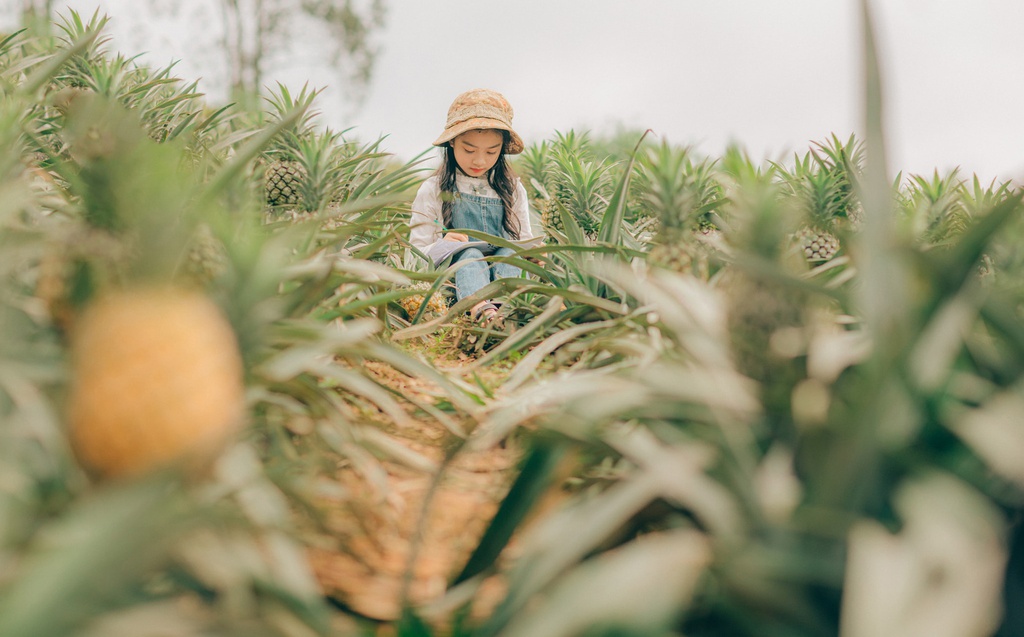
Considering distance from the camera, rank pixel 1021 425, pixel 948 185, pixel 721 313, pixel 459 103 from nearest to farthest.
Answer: pixel 1021 425 < pixel 721 313 < pixel 948 185 < pixel 459 103

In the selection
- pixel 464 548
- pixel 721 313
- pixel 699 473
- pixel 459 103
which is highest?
pixel 459 103

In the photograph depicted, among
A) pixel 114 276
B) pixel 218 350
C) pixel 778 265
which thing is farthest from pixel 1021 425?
pixel 114 276

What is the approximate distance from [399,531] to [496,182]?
8.43ft

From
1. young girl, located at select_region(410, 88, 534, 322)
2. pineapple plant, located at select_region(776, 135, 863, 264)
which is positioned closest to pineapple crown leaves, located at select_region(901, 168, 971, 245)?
pineapple plant, located at select_region(776, 135, 863, 264)

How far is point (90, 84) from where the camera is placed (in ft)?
8.40

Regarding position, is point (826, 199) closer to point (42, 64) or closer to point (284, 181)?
point (284, 181)

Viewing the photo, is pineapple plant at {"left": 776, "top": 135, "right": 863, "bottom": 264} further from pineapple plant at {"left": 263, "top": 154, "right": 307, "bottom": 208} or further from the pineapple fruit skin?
the pineapple fruit skin

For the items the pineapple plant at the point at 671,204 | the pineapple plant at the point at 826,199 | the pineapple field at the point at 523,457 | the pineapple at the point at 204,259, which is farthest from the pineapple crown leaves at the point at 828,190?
the pineapple at the point at 204,259

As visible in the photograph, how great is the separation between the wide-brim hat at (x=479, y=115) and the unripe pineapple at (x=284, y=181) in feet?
2.88

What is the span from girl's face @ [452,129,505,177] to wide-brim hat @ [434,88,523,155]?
0.07 meters

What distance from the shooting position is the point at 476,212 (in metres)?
3.32

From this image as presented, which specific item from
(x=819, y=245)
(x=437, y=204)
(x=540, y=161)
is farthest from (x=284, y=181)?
(x=540, y=161)

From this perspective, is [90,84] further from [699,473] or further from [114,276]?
[699,473]

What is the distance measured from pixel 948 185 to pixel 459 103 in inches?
81.1
